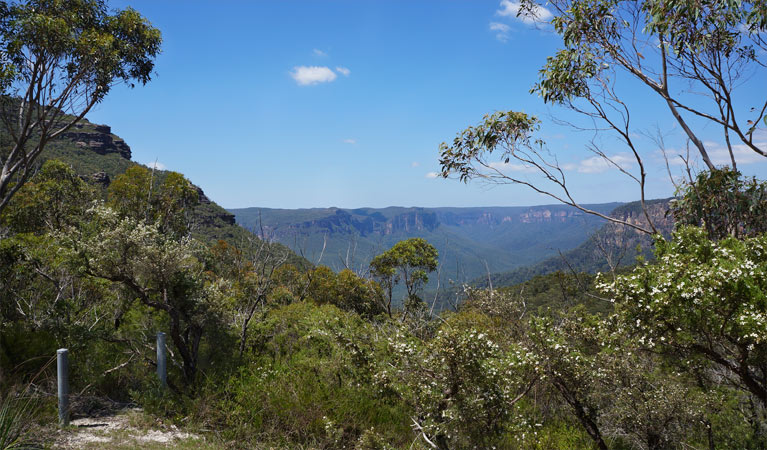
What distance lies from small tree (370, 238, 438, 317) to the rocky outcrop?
72581mm

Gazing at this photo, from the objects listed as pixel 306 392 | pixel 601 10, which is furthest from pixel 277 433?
pixel 601 10

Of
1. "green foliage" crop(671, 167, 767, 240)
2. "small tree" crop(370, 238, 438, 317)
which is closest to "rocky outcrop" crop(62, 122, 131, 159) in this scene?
"small tree" crop(370, 238, 438, 317)

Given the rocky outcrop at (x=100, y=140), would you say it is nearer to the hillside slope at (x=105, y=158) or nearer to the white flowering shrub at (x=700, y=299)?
the hillside slope at (x=105, y=158)

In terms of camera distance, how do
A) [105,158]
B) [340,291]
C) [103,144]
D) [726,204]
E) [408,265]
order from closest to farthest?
[726,204] < [408,265] < [340,291] < [105,158] < [103,144]

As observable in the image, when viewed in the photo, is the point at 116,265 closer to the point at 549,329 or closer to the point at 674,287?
the point at 549,329

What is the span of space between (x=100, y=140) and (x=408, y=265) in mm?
82430

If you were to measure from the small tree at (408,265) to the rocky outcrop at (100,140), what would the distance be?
72.6 metres

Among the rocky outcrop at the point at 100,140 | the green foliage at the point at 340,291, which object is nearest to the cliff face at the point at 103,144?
the rocky outcrop at the point at 100,140

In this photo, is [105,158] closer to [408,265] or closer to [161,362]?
[408,265]

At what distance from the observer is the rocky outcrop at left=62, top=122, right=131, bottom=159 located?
74.9 meters

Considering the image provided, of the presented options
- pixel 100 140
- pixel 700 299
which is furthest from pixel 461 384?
pixel 100 140

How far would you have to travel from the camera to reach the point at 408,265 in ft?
71.4

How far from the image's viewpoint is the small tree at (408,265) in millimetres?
21156

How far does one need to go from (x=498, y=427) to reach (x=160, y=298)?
6215 mm
